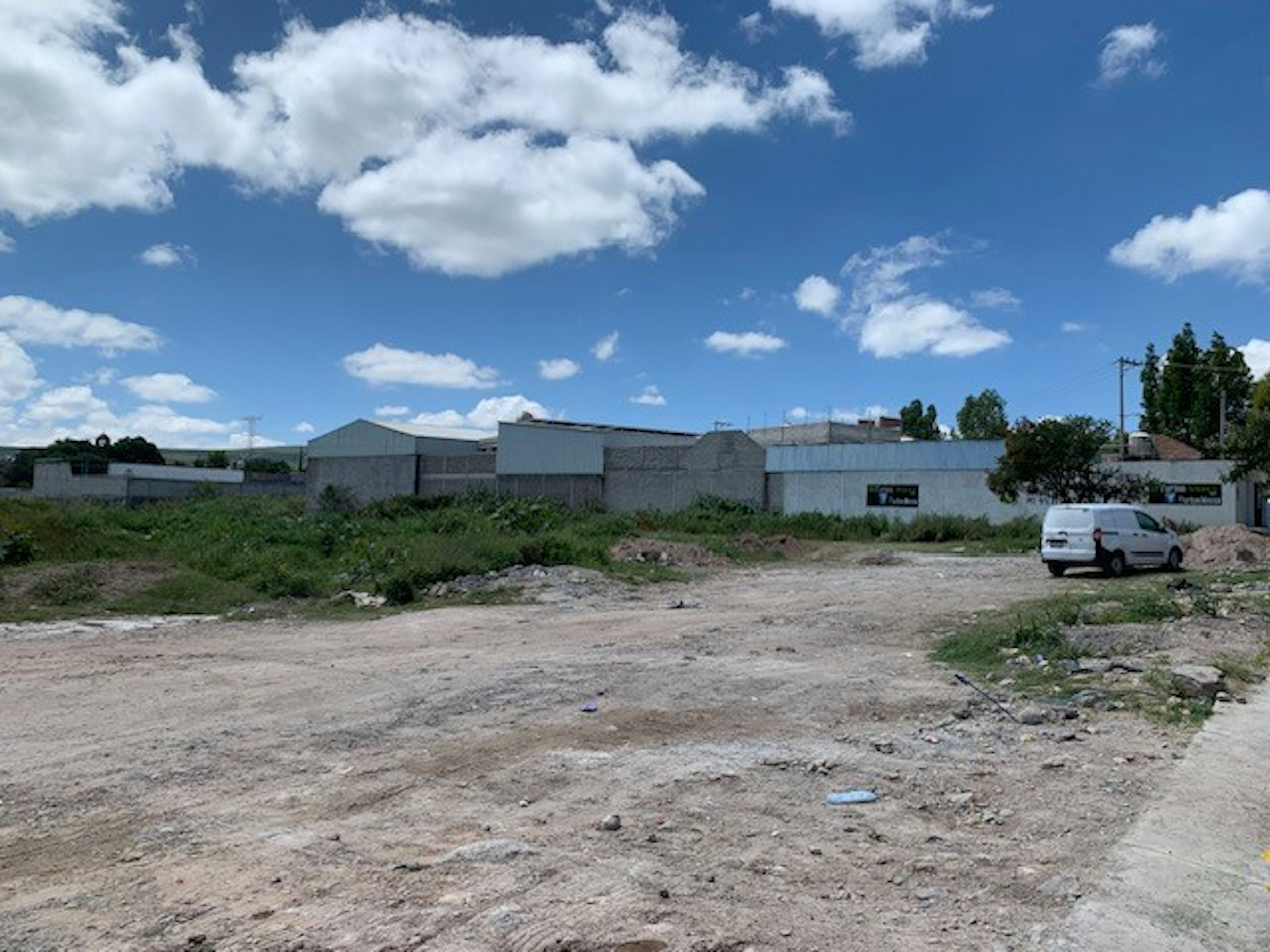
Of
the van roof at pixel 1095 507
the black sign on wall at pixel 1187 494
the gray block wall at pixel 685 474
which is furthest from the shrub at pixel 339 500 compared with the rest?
the van roof at pixel 1095 507

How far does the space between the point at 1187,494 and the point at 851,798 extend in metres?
43.1

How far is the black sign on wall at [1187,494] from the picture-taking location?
42.7 meters

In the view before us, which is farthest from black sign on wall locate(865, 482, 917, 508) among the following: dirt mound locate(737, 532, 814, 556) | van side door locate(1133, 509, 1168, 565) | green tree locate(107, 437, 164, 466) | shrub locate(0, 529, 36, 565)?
green tree locate(107, 437, 164, 466)

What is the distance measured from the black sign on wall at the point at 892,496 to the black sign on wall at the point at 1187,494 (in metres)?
10.0

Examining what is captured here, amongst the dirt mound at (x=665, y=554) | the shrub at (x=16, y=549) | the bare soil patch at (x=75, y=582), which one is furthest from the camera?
the dirt mound at (x=665, y=554)

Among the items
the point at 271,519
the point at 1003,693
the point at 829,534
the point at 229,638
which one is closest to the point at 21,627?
the point at 229,638

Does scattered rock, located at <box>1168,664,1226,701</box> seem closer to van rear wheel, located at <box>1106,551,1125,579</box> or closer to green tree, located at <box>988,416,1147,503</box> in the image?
van rear wheel, located at <box>1106,551,1125,579</box>

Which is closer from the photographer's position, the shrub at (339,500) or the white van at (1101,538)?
the white van at (1101,538)

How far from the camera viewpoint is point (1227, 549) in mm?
29547

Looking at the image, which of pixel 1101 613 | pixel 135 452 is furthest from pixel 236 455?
pixel 1101 613

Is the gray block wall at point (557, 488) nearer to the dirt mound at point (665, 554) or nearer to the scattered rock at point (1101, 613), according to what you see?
the dirt mound at point (665, 554)

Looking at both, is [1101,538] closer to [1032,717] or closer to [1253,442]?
[1253,442]

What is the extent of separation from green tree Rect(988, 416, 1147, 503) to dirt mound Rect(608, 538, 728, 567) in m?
15.5

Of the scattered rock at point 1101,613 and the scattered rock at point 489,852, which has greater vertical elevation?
the scattered rock at point 1101,613
